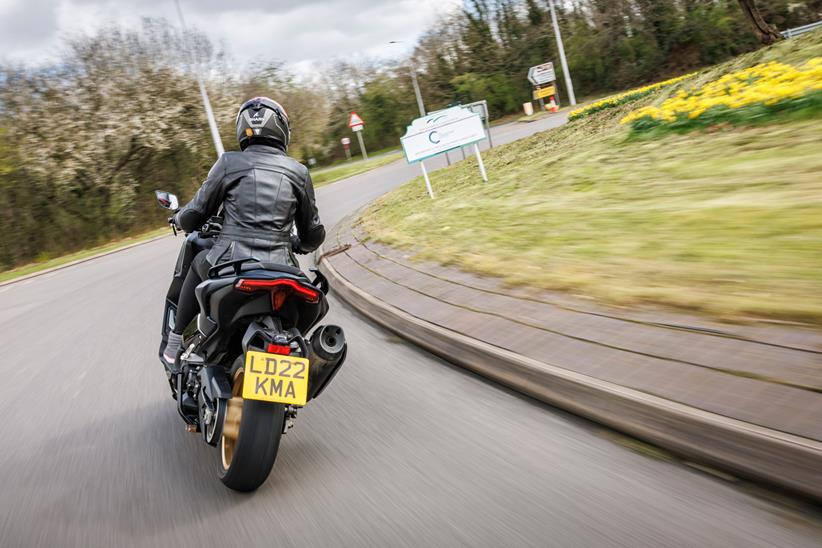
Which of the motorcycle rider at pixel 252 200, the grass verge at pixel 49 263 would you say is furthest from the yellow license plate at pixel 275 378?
the grass verge at pixel 49 263

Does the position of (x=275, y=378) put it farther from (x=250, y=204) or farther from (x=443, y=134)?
(x=443, y=134)

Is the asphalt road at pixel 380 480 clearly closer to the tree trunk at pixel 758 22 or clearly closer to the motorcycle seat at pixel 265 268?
the motorcycle seat at pixel 265 268

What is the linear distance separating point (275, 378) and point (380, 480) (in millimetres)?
675

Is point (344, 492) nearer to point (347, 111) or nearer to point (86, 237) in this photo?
point (86, 237)

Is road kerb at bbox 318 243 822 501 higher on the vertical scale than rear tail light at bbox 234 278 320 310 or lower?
lower

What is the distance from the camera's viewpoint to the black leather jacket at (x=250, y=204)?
318cm

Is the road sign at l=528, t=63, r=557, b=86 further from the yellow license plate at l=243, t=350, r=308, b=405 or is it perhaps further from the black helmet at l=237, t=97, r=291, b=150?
the yellow license plate at l=243, t=350, r=308, b=405

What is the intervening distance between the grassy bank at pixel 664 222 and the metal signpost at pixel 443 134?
107cm

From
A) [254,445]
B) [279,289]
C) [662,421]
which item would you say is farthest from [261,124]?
[662,421]

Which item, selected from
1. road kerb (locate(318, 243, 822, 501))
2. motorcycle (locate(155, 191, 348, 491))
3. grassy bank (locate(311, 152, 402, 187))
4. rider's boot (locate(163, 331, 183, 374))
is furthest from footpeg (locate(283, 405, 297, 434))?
grassy bank (locate(311, 152, 402, 187))

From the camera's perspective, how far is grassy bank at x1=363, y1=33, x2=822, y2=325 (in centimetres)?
389

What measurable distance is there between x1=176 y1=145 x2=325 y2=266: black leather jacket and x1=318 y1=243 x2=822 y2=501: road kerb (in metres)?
1.35

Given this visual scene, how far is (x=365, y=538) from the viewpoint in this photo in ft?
7.79

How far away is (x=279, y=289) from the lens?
287 cm
